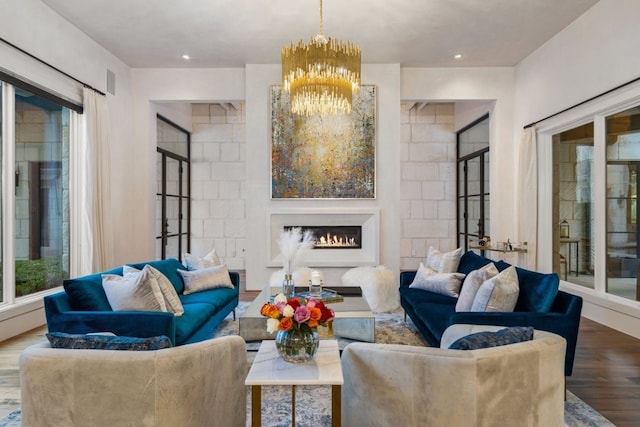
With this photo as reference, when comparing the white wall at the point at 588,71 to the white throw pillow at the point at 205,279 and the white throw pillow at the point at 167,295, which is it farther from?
the white throw pillow at the point at 167,295

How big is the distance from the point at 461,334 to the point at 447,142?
6107mm

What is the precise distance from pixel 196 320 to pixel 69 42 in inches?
144

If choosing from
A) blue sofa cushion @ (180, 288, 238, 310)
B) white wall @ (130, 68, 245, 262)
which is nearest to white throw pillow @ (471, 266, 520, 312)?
blue sofa cushion @ (180, 288, 238, 310)

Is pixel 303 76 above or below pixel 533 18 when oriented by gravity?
below

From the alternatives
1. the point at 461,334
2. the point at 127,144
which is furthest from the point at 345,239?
the point at 461,334

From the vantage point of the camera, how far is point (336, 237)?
595 cm

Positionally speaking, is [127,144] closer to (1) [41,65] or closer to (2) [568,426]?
(1) [41,65]

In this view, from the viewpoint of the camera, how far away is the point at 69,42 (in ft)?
14.6

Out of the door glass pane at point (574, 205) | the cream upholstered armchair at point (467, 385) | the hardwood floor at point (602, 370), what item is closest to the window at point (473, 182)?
the door glass pane at point (574, 205)

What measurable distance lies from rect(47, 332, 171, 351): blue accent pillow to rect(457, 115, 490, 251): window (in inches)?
226

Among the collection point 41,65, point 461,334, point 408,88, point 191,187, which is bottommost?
point 461,334

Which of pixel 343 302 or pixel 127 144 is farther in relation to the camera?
pixel 127 144

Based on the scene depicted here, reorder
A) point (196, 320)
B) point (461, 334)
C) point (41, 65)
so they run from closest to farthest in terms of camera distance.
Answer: point (461, 334) → point (196, 320) → point (41, 65)

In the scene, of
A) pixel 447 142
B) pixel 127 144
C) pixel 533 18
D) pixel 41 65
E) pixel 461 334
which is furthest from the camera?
pixel 447 142
